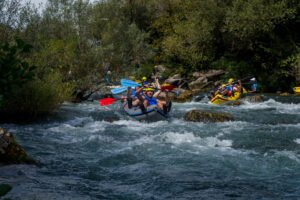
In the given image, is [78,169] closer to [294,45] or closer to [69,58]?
[69,58]

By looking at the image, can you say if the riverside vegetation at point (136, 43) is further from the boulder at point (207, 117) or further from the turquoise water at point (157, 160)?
the boulder at point (207, 117)

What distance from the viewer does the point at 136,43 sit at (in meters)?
21.4

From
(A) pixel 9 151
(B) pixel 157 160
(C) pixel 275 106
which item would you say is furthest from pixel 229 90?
(A) pixel 9 151

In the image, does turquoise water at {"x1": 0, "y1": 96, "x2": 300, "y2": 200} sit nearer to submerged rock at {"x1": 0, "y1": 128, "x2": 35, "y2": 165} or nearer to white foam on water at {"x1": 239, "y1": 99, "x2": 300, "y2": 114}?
submerged rock at {"x1": 0, "y1": 128, "x2": 35, "y2": 165}

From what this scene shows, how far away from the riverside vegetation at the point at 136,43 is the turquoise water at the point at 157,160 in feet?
5.25

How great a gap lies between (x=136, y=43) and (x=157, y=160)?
55.5 ft

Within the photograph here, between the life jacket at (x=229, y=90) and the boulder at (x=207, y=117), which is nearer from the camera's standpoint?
the boulder at (x=207, y=117)

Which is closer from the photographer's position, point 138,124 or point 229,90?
point 138,124

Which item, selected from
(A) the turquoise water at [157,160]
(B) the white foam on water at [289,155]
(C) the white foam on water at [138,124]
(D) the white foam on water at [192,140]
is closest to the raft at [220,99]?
(A) the turquoise water at [157,160]

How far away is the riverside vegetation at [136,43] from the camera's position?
8.80 metres

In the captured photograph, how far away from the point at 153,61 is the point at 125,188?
78.4 feet

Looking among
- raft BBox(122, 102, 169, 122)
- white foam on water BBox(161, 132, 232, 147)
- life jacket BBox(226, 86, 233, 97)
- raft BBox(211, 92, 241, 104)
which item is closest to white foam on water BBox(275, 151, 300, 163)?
white foam on water BBox(161, 132, 232, 147)

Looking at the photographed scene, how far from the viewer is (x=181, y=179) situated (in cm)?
433

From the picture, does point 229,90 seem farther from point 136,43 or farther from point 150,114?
point 136,43
